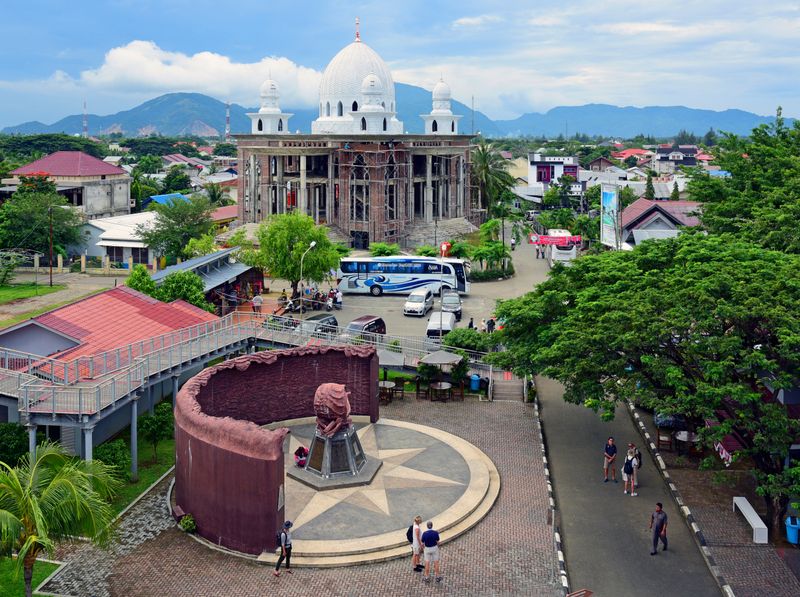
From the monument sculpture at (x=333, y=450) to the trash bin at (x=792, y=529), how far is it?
1229 centimetres

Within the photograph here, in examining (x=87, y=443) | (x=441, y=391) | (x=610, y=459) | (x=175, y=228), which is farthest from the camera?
(x=175, y=228)

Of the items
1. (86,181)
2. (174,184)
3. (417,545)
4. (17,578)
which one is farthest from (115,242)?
(417,545)

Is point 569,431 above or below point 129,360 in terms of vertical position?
below

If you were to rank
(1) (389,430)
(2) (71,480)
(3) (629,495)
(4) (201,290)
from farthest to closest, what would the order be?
(4) (201,290)
(1) (389,430)
(3) (629,495)
(2) (71,480)

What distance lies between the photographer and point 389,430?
32438mm

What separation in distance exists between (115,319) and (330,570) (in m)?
16.8

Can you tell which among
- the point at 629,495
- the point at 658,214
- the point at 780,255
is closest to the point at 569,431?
the point at 629,495

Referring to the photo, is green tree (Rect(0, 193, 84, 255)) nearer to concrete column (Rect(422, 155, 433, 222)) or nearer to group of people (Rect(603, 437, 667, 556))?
concrete column (Rect(422, 155, 433, 222))

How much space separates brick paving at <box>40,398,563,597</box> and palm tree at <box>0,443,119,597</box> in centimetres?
286

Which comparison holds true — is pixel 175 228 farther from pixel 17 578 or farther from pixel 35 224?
pixel 17 578

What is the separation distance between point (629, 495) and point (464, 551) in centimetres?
692

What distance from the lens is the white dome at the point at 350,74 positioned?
275 feet

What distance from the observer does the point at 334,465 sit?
27234 millimetres

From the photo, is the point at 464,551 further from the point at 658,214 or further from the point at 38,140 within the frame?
the point at 38,140
